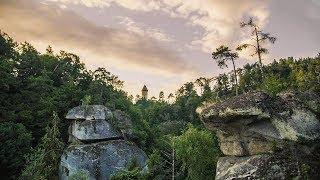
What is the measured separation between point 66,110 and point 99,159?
11.9 m

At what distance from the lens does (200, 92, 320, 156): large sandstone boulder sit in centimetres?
2936

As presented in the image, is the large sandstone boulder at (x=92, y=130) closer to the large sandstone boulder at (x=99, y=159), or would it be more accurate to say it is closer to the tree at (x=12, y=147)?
the large sandstone boulder at (x=99, y=159)

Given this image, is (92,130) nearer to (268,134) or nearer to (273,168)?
(268,134)

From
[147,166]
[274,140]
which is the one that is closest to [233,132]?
[274,140]

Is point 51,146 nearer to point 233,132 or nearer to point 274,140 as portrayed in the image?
point 233,132

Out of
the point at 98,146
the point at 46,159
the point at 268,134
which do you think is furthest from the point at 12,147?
the point at 268,134

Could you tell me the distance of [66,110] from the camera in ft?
189

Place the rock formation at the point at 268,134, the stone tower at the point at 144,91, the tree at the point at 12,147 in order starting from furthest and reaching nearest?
the stone tower at the point at 144,91 < the tree at the point at 12,147 < the rock formation at the point at 268,134

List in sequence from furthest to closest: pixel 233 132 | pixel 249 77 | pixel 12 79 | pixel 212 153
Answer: pixel 249 77 → pixel 12 79 → pixel 212 153 → pixel 233 132

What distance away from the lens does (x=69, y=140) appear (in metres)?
54.0

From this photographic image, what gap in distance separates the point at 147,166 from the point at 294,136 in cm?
2423

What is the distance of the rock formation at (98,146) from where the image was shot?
48719mm

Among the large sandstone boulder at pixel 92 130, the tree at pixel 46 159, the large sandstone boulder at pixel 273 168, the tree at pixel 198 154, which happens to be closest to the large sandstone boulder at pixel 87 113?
the large sandstone boulder at pixel 92 130

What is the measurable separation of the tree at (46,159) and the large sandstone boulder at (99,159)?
49.1 inches
